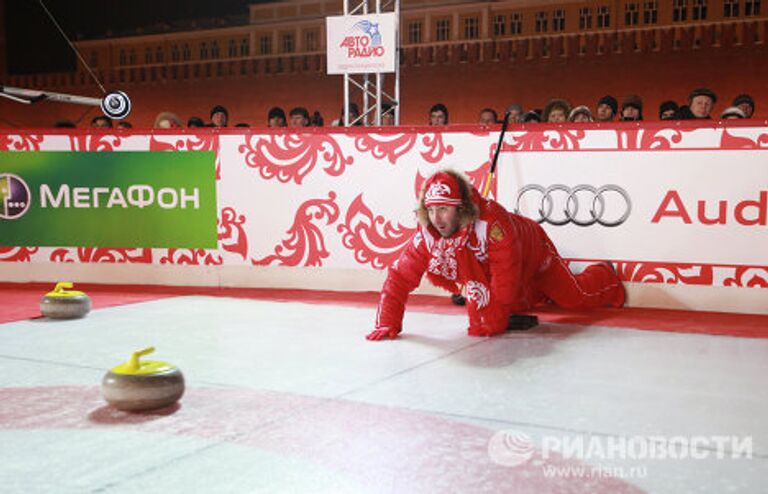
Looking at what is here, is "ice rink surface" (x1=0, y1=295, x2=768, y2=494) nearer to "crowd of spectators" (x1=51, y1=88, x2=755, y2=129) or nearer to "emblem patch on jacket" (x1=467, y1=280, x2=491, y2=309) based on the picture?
"emblem patch on jacket" (x1=467, y1=280, x2=491, y2=309)

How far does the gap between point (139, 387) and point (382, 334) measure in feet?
5.26

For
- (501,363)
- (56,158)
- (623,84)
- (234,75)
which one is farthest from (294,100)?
(501,363)

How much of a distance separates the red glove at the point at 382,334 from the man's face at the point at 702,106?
3058 mm

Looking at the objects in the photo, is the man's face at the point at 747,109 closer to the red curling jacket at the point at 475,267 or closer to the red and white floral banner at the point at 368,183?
the red and white floral banner at the point at 368,183

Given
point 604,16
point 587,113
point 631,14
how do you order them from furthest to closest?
point 604,16 → point 631,14 → point 587,113

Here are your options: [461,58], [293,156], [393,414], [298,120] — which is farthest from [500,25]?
[393,414]

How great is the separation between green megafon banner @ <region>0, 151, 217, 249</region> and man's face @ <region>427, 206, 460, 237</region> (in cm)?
260

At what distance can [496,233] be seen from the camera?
3832 mm

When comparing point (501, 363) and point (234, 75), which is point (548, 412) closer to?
point (501, 363)

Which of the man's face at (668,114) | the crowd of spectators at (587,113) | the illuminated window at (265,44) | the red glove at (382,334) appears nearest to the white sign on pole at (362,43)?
the crowd of spectators at (587,113)

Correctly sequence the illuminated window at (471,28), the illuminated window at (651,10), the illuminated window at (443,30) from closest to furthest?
the illuminated window at (651,10)
the illuminated window at (471,28)
the illuminated window at (443,30)

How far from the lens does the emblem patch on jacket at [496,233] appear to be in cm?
382

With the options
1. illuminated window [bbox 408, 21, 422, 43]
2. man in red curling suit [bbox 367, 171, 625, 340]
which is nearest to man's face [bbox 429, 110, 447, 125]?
man in red curling suit [bbox 367, 171, 625, 340]

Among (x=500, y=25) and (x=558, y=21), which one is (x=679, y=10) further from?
(x=500, y=25)
